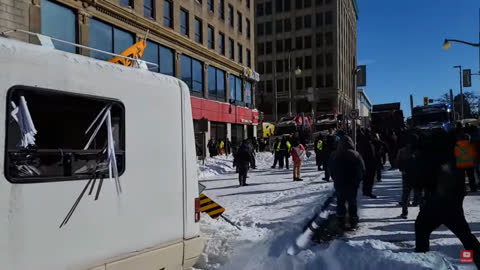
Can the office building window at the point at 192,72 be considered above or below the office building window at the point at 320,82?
below

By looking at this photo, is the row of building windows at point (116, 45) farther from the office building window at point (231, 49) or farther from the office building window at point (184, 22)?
the office building window at point (231, 49)

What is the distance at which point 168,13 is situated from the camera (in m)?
28.4

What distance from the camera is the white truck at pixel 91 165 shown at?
2.92 metres

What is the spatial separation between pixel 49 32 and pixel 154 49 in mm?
8546

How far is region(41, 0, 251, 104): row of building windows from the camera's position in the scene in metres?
18.4

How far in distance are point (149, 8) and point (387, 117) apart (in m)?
18.9

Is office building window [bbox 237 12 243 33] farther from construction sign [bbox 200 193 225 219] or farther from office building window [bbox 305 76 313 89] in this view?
office building window [bbox 305 76 313 89]

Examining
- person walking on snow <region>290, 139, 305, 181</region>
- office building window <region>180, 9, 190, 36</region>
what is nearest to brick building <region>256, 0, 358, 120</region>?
office building window <region>180, 9, 190, 36</region>

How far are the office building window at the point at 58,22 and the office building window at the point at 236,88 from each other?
769 inches

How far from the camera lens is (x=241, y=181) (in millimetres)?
14273

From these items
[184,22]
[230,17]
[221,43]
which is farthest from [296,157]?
[230,17]

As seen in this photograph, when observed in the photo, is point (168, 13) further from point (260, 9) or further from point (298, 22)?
point (260, 9)

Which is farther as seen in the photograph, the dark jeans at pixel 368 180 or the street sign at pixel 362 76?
the street sign at pixel 362 76

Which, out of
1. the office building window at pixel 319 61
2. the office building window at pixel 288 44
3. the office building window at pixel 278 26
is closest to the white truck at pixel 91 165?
the office building window at pixel 319 61
